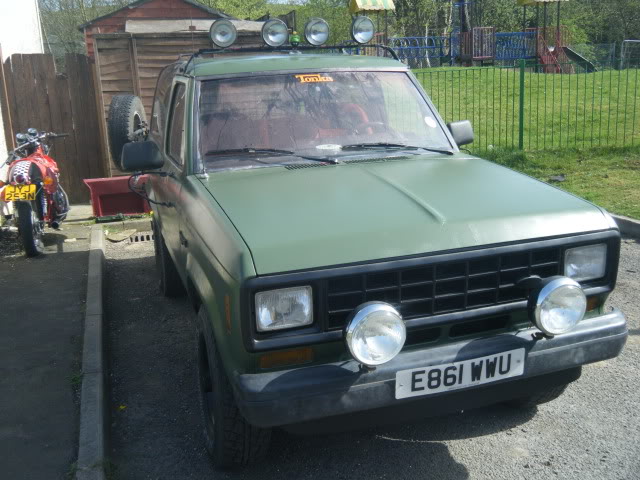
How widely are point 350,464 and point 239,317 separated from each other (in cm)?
124

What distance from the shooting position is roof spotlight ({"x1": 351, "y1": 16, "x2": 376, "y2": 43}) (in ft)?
18.5

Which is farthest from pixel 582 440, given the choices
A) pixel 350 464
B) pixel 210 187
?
pixel 210 187

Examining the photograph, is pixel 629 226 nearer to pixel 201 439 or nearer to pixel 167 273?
pixel 167 273

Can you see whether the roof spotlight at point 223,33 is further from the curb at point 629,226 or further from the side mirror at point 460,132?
the curb at point 629,226

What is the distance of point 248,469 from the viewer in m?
3.64

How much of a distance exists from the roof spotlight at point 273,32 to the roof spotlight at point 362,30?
0.56 m

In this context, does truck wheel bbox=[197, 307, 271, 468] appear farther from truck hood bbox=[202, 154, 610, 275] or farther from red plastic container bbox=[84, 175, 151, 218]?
red plastic container bbox=[84, 175, 151, 218]

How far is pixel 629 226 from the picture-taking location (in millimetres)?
7582

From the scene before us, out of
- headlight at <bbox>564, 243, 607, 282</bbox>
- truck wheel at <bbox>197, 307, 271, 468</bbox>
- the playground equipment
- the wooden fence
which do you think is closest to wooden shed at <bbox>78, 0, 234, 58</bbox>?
the playground equipment

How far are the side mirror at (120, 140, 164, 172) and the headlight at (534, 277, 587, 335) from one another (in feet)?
8.18

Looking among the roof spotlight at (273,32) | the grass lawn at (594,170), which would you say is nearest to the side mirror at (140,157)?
the roof spotlight at (273,32)

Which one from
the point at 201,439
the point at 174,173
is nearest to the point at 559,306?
the point at 201,439

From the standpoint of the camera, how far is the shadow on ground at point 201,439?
3631mm

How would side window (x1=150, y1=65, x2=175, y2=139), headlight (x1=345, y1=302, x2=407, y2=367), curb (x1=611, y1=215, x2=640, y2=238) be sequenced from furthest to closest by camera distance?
curb (x1=611, y1=215, x2=640, y2=238), side window (x1=150, y1=65, x2=175, y2=139), headlight (x1=345, y1=302, x2=407, y2=367)
